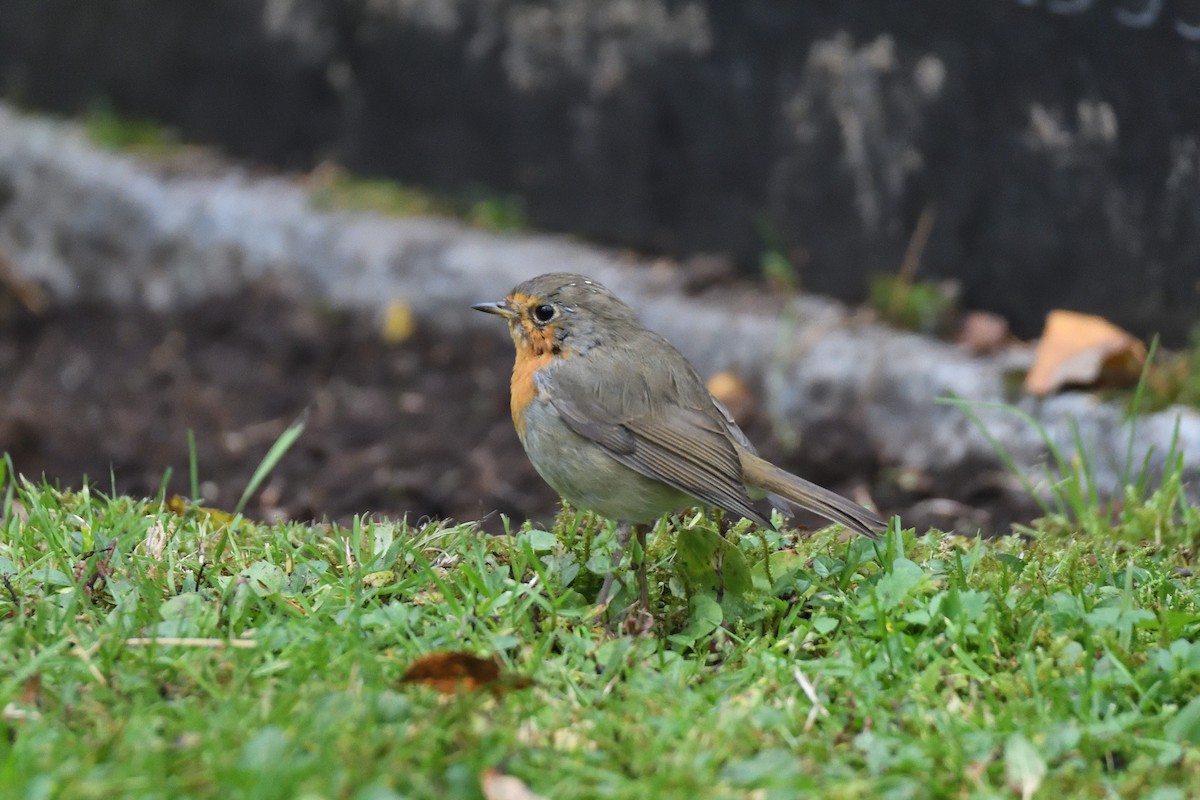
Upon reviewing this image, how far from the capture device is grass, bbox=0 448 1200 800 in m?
2.25

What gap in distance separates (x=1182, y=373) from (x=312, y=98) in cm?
424

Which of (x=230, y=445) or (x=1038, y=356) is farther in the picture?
(x=230, y=445)

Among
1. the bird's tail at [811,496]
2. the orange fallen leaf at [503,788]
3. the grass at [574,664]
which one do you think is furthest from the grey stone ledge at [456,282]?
the orange fallen leaf at [503,788]

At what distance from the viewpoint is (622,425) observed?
3133mm

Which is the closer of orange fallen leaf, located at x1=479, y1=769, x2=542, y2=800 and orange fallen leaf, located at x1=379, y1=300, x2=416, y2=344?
orange fallen leaf, located at x1=479, y1=769, x2=542, y2=800

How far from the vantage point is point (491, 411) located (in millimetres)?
5523

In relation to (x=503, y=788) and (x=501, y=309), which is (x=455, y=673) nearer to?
(x=503, y=788)

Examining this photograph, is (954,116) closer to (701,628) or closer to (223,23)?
(701,628)

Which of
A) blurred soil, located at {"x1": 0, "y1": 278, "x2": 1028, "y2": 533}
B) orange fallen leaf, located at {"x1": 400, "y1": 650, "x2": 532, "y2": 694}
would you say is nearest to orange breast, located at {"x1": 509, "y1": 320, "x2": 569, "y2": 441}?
orange fallen leaf, located at {"x1": 400, "y1": 650, "x2": 532, "y2": 694}

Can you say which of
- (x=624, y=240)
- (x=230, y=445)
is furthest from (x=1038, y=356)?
(x=230, y=445)

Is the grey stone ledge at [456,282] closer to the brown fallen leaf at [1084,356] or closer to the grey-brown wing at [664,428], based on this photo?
the brown fallen leaf at [1084,356]

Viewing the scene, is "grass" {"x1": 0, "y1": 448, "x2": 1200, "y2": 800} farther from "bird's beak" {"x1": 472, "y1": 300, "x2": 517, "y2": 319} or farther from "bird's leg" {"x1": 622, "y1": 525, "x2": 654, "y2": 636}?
"bird's beak" {"x1": 472, "y1": 300, "x2": 517, "y2": 319}

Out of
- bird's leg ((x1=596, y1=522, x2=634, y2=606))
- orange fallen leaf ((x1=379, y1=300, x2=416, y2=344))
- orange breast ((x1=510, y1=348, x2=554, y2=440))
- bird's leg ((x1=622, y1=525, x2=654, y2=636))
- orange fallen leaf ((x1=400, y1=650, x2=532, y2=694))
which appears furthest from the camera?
orange fallen leaf ((x1=379, y1=300, x2=416, y2=344))

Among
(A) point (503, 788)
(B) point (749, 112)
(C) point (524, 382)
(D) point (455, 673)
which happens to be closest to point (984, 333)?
(B) point (749, 112)
